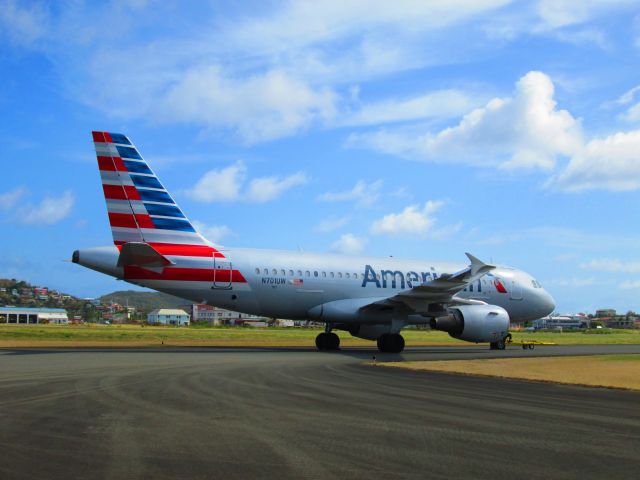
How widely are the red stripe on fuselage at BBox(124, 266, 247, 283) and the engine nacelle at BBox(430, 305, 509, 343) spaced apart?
29.9ft

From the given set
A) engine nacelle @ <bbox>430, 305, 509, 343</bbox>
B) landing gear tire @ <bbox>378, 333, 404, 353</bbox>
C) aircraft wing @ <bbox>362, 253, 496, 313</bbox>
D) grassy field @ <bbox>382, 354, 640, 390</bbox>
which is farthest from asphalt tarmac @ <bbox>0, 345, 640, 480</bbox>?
engine nacelle @ <bbox>430, 305, 509, 343</bbox>

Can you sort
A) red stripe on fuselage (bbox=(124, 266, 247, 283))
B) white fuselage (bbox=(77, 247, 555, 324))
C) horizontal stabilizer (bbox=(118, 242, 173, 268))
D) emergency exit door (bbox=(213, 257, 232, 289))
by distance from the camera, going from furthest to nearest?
emergency exit door (bbox=(213, 257, 232, 289))
white fuselage (bbox=(77, 247, 555, 324))
red stripe on fuselage (bbox=(124, 266, 247, 283))
horizontal stabilizer (bbox=(118, 242, 173, 268))

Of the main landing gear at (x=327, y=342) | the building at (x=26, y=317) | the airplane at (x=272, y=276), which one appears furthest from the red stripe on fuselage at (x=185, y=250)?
the building at (x=26, y=317)

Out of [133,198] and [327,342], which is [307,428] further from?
[327,342]

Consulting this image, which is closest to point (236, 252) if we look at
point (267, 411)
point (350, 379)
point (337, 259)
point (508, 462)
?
point (337, 259)

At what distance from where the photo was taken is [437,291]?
28.9 meters

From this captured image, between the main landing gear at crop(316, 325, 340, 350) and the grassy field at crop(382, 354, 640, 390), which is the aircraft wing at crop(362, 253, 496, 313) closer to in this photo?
the main landing gear at crop(316, 325, 340, 350)

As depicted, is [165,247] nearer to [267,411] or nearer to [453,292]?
[453,292]

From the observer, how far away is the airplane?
26.2 metres

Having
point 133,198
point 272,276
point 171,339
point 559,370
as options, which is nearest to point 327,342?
point 272,276

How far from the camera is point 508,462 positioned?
22.8ft

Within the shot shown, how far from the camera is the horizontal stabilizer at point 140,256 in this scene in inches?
971

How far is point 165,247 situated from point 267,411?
1722 cm

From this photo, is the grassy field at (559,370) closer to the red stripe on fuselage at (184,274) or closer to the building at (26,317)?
the red stripe on fuselage at (184,274)
